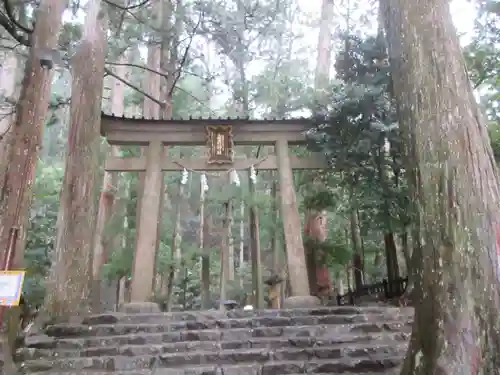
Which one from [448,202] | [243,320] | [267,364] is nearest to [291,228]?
[243,320]

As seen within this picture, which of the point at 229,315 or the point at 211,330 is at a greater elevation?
the point at 229,315

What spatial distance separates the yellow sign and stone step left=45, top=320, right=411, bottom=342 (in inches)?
101

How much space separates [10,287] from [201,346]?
8.56ft

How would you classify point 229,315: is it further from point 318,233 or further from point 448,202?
point 318,233

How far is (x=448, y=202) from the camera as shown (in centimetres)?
319

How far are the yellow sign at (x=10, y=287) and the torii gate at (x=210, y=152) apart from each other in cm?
456

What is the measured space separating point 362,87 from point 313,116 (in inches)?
47.1

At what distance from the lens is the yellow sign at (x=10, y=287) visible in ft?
11.5

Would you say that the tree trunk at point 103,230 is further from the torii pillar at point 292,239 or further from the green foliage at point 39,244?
the torii pillar at point 292,239

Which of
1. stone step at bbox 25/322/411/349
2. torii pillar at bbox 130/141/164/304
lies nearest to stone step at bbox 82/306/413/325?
stone step at bbox 25/322/411/349

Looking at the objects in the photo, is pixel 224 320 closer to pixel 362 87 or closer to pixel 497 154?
pixel 362 87

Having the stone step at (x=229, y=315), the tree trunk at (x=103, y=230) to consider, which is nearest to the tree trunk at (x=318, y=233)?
the stone step at (x=229, y=315)

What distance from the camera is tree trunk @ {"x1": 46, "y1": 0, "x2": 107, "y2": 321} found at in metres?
6.28

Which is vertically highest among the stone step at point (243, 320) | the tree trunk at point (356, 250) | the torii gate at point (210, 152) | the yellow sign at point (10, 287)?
the torii gate at point (210, 152)
